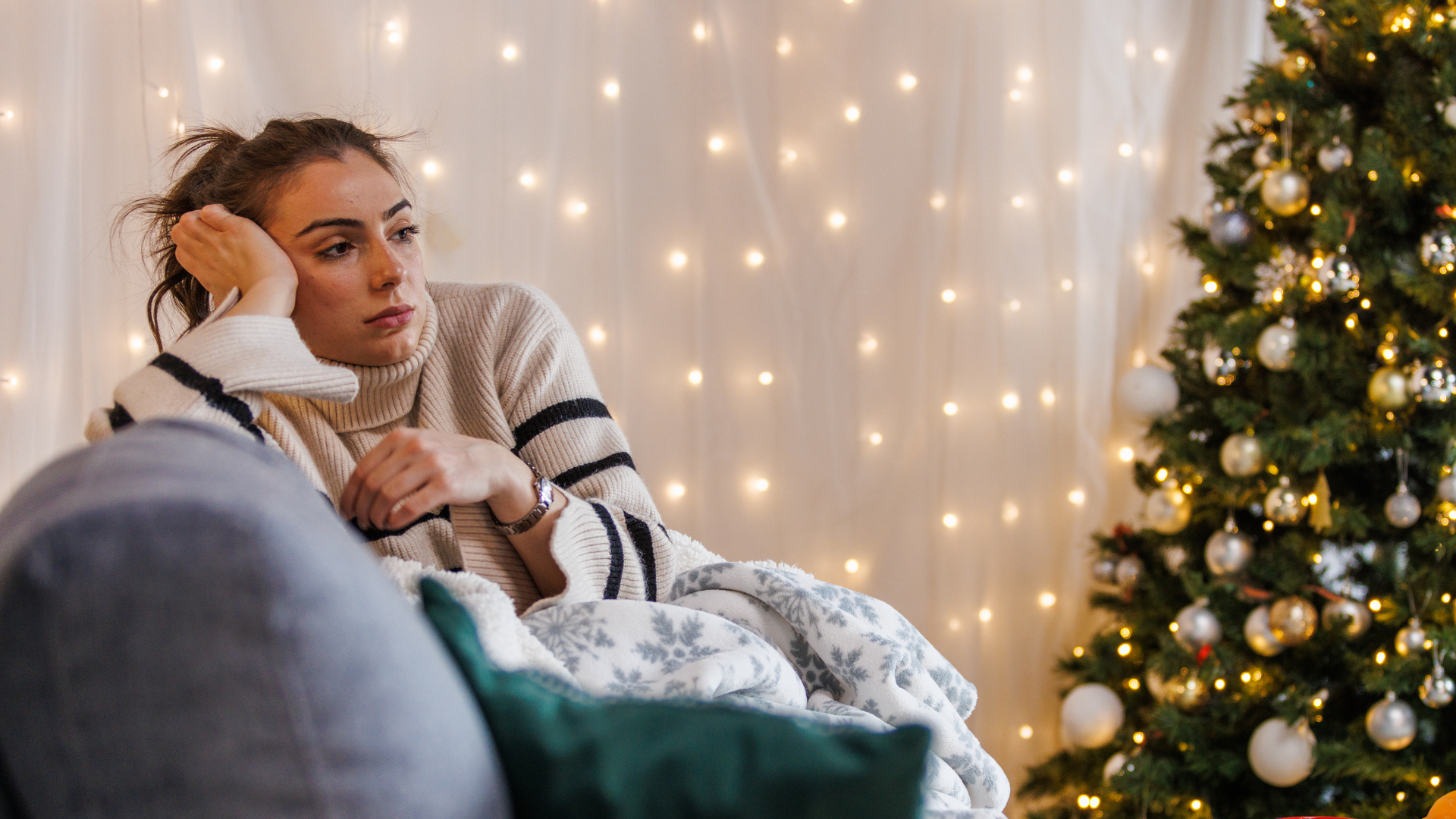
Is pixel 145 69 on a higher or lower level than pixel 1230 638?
higher

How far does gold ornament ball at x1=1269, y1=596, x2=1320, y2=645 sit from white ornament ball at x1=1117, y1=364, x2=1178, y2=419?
408mm

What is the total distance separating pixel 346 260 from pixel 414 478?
1.26 feet

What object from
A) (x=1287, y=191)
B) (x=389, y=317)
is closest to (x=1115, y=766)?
(x=1287, y=191)

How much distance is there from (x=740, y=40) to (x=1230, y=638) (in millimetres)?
1545

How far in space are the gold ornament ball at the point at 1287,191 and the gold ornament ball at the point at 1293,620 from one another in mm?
635

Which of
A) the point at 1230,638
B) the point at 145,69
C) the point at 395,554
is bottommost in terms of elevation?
the point at 1230,638

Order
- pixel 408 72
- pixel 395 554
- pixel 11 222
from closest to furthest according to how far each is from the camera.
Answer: pixel 395 554 → pixel 11 222 → pixel 408 72

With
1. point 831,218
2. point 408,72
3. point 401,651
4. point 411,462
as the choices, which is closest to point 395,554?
point 411,462

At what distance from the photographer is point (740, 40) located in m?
2.11

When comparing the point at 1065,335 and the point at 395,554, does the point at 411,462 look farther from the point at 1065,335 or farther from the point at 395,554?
the point at 1065,335

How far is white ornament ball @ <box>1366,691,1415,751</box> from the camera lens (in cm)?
144

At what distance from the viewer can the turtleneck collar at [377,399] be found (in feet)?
3.90

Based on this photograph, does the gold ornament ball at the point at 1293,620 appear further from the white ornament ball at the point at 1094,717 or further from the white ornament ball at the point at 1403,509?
the white ornament ball at the point at 1094,717

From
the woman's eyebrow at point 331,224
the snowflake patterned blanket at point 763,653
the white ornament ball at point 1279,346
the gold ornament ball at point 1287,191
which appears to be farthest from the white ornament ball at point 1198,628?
the woman's eyebrow at point 331,224
